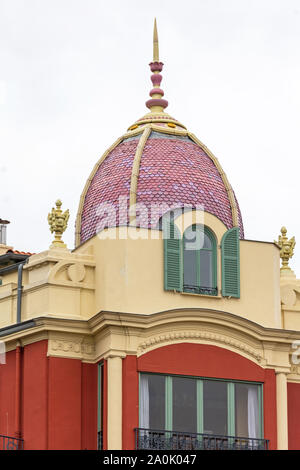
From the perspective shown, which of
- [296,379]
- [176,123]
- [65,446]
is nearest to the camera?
[65,446]

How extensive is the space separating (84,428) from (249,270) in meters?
5.85

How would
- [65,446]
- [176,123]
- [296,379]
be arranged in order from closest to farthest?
[65,446]
[296,379]
[176,123]

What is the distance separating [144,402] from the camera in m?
41.8

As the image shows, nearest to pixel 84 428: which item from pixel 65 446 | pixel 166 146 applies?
pixel 65 446

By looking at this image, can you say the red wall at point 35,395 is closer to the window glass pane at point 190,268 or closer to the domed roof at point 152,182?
the window glass pane at point 190,268

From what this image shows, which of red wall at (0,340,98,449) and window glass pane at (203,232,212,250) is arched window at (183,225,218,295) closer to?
window glass pane at (203,232,212,250)

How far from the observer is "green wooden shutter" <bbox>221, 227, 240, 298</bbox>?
43.4 m

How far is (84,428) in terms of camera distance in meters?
42.0

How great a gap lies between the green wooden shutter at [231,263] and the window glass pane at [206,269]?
0.33m

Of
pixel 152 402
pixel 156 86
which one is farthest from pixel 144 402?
pixel 156 86

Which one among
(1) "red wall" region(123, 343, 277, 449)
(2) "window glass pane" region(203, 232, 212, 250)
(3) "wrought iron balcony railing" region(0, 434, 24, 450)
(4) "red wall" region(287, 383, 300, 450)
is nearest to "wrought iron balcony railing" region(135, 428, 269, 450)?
(1) "red wall" region(123, 343, 277, 449)

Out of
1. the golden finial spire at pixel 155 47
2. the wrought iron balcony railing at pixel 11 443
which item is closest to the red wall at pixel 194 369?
the wrought iron balcony railing at pixel 11 443

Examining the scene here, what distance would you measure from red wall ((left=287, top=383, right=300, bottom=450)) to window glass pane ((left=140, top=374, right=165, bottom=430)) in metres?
3.74

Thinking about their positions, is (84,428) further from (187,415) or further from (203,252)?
(203,252)
